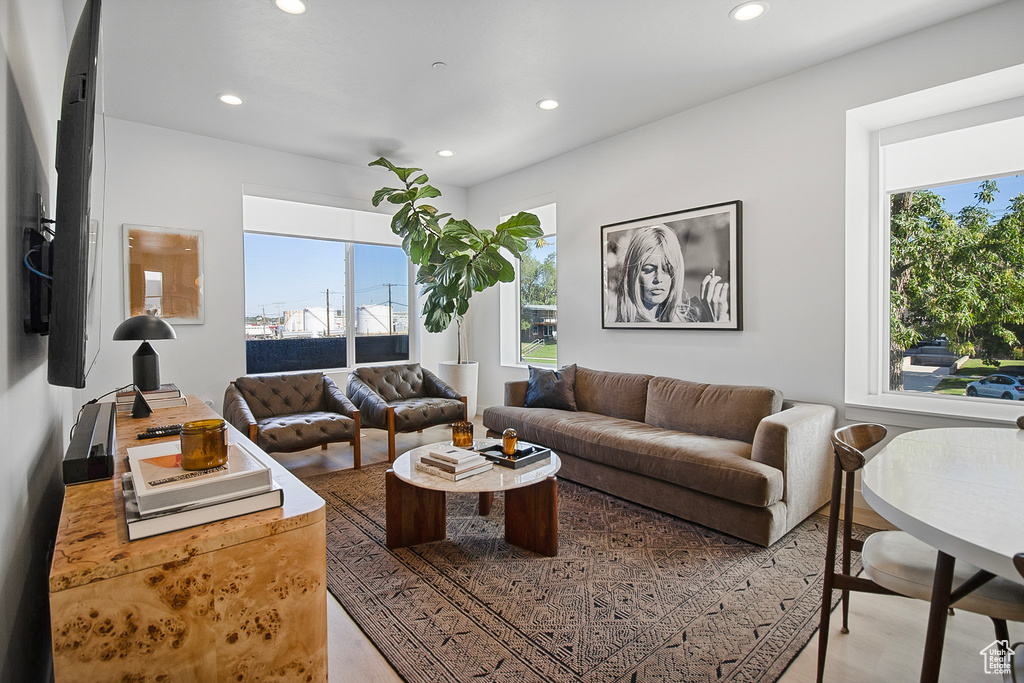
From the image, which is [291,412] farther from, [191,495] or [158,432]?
[191,495]

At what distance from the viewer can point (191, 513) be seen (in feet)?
2.98

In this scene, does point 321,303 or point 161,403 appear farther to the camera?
point 321,303

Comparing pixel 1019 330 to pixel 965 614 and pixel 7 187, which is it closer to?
pixel 965 614

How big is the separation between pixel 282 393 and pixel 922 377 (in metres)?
4.82

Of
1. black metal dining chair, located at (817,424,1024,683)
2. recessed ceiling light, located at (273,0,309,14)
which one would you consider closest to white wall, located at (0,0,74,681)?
recessed ceiling light, located at (273,0,309,14)

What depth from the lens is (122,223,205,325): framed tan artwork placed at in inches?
160

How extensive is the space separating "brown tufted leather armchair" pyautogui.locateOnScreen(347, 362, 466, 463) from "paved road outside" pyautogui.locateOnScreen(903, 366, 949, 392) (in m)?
3.38

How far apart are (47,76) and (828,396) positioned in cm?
428

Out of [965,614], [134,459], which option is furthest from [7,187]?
[965,614]

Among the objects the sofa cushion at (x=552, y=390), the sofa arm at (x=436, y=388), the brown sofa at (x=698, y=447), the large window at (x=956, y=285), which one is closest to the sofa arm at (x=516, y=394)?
the sofa cushion at (x=552, y=390)

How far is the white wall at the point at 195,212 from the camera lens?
3.97m

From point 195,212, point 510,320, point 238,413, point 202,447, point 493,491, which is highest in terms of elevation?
point 195,212

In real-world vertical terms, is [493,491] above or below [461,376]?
below

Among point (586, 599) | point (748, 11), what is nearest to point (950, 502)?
point (586, 599)
